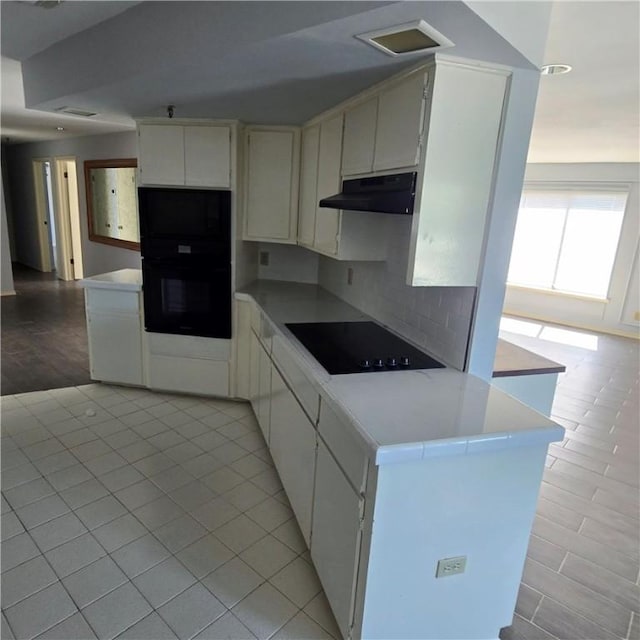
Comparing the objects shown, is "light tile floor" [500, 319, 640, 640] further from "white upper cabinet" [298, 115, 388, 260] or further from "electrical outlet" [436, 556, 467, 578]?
"white upper cabinet" [298, 115, 388, 260]

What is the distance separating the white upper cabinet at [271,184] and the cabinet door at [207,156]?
0.20 meters

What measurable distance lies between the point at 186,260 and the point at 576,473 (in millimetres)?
3173

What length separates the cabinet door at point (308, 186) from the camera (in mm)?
2955

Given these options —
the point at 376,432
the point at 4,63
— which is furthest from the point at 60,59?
the point at 376,432

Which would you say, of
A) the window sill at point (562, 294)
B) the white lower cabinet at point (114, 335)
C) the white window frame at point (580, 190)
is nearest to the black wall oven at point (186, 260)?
the white lower cabinet at point (114, 335)

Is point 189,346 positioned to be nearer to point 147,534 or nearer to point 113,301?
point 113,301

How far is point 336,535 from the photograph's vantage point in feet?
5.52

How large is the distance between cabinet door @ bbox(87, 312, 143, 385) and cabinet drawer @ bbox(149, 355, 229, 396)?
6.8 inches

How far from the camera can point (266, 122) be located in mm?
3180

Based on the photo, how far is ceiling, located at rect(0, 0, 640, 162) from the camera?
145 cm

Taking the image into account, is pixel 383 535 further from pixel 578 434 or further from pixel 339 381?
pixel 578 434

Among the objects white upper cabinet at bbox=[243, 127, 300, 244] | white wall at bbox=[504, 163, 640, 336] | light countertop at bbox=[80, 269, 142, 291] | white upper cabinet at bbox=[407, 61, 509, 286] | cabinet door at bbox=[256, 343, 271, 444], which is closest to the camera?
white upper cabinet at bbox=[407, 61, 509, 286]

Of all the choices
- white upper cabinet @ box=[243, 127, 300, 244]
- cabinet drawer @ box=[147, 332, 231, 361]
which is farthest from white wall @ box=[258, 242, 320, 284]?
cabinet drawer @ box=[147, 332, 231, 361]

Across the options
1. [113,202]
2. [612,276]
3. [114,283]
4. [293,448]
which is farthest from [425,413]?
[612,276]
